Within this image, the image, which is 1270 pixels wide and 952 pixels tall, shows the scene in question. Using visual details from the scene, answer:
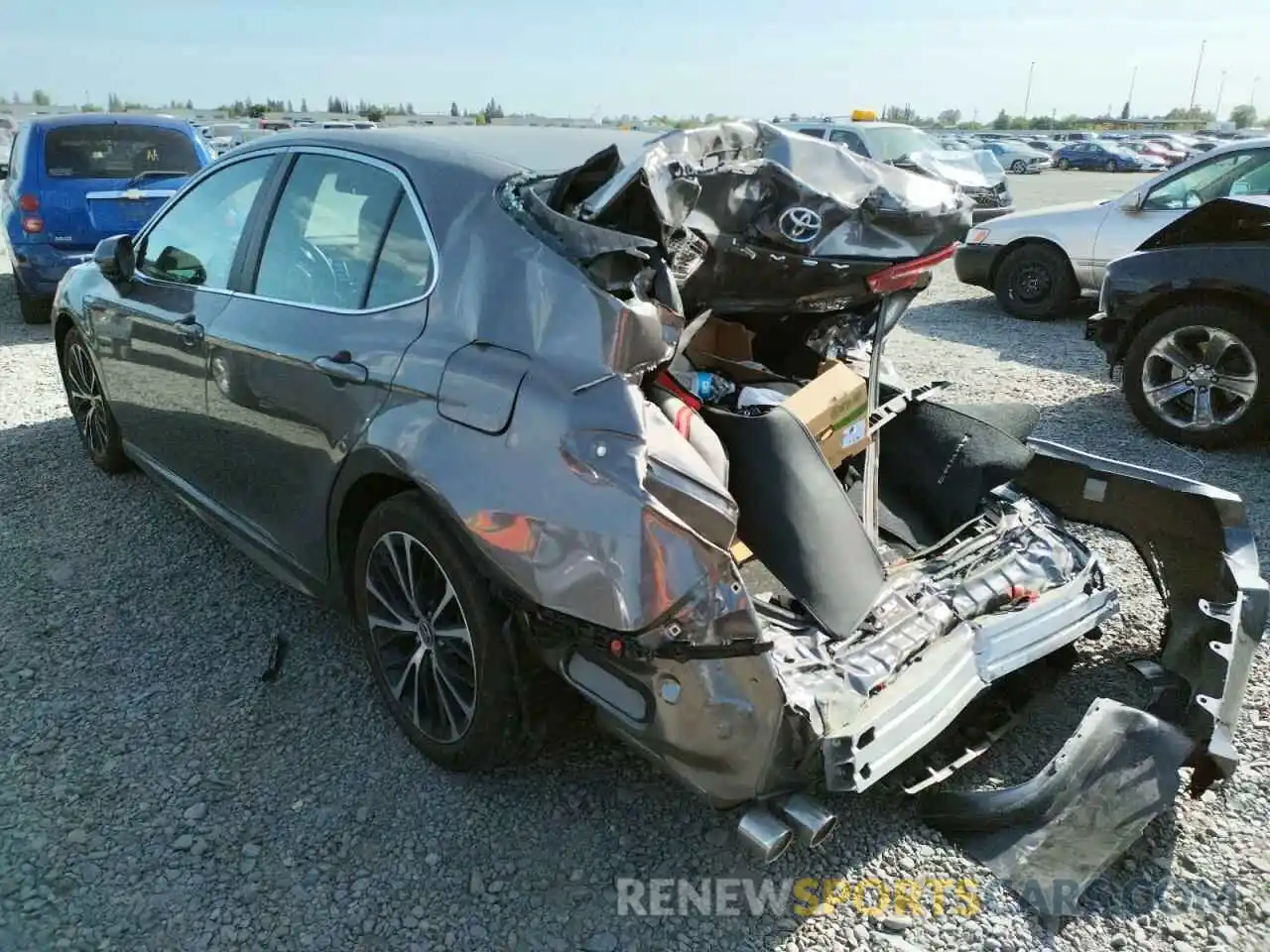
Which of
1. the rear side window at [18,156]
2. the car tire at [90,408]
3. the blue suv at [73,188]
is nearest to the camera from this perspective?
the car tire at [90,408]

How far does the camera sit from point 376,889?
250cm

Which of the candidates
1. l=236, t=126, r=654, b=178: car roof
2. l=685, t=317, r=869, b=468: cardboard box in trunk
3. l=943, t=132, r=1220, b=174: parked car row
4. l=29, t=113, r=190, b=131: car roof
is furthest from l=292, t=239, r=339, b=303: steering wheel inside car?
l=943, t=132, r=1220, b=174: parked car row

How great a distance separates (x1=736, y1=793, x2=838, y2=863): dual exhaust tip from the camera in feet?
7.26

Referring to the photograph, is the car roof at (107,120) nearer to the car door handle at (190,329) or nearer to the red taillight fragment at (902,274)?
the car door handle at (190,329)

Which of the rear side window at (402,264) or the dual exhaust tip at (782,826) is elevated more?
the rear side window at (402,264)

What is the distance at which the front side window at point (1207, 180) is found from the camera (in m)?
7.78

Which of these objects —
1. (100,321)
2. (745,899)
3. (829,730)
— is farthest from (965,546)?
(100,321)

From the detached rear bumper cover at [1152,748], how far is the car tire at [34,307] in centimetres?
892

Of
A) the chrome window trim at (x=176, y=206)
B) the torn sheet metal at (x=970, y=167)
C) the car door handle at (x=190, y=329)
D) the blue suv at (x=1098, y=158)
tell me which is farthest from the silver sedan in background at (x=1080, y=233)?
the blue suv at (x=1098, y=158)

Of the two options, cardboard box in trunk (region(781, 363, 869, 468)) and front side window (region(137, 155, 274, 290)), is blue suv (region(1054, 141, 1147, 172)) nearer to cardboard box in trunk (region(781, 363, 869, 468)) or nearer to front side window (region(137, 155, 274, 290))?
cardboard box in trunk (region(781, 363, 869, 468))

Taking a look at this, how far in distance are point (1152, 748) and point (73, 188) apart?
9.12 meters

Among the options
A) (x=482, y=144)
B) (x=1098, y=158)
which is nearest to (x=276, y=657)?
(x=482, y=144)

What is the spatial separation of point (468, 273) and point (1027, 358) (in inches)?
262

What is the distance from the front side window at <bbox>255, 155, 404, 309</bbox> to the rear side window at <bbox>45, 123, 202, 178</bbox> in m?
6.56
